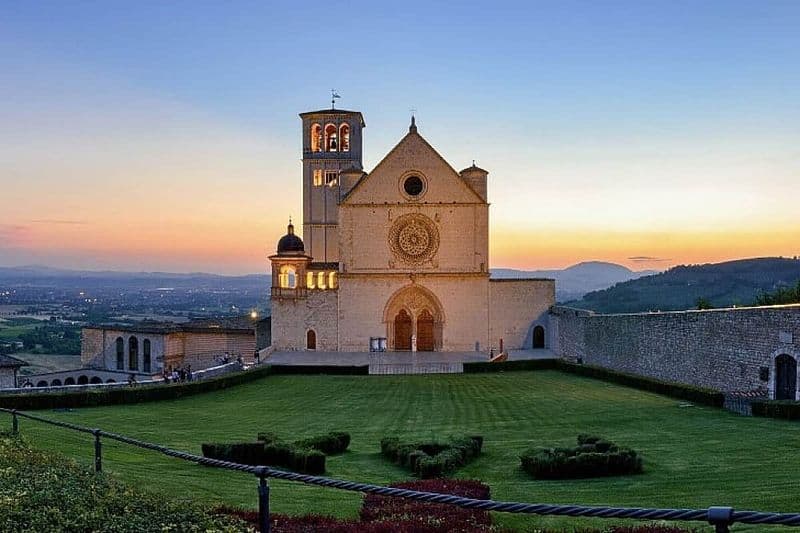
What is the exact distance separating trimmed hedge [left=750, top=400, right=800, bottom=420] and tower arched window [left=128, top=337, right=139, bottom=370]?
134 ft

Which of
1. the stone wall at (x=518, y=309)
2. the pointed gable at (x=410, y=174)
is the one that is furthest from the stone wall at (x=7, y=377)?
the stone wall at (x=518, y=309)

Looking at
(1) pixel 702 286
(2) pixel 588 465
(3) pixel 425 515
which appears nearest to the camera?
(3) pixel 425 515

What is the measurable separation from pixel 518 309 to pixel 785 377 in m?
27.5

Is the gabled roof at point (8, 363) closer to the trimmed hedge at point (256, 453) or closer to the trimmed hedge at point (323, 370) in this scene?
the trimmed hedge at point (323, 370)

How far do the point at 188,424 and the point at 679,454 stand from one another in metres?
13.7

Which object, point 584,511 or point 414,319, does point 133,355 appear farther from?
point 584,511

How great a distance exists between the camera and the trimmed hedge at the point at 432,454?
14.1 metres

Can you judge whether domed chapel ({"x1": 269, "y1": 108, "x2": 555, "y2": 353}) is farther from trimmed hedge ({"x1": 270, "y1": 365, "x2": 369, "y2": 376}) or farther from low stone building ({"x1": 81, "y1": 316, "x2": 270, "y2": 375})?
trimmed hedge ({"x1": 270, "y1": 365, "x2": 369, "y2": 376})

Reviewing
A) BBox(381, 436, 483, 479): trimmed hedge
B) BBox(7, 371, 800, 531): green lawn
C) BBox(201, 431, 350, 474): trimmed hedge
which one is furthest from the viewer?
BBox(201, 431, 350, 474): trimmed hedge

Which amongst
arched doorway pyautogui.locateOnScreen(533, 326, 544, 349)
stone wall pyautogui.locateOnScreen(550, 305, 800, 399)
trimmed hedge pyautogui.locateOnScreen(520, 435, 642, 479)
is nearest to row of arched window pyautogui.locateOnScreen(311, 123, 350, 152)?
arched doorway pyautogui.locateOnScreen(533, 326, 544, 349)

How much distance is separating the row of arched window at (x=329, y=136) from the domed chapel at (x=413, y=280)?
33.2ft

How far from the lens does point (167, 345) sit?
49125 millimetres

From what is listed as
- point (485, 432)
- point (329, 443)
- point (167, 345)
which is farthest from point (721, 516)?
point (167, 345)

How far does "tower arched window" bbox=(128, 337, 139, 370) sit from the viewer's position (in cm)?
5094
